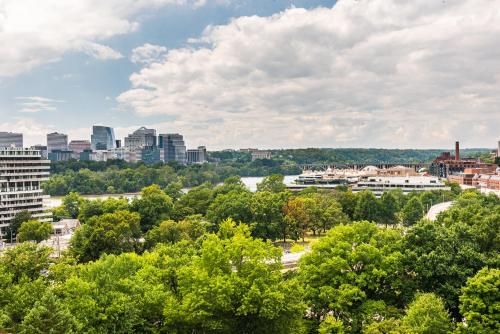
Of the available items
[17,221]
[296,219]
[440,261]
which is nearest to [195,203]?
[296,219]

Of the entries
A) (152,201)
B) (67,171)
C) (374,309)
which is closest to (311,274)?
(374,309)

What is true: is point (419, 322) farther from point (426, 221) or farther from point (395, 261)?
point (426, 221)

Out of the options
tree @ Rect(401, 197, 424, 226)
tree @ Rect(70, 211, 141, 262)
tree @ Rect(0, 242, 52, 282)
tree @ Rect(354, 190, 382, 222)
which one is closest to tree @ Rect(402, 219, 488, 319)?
tree @ Rect(0, 242, 52, 282)

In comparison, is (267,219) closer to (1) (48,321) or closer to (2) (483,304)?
(2) (483,304)

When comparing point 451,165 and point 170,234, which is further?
point 451,165

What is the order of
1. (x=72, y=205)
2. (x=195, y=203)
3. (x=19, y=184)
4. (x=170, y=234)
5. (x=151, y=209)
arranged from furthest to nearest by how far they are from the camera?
(x=72, y=205) → (x=195, y=203) → (x=19, y=184) → (x=151, y=209) → (x=170, y=234)

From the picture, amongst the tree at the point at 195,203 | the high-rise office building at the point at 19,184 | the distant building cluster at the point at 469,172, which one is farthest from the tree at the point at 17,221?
the distant building cluster at the point at 469,172

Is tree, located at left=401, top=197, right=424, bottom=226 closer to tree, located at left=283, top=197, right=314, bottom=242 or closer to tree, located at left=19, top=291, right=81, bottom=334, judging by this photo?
tree, located at left=283, top=197, right=314, bottom=242
